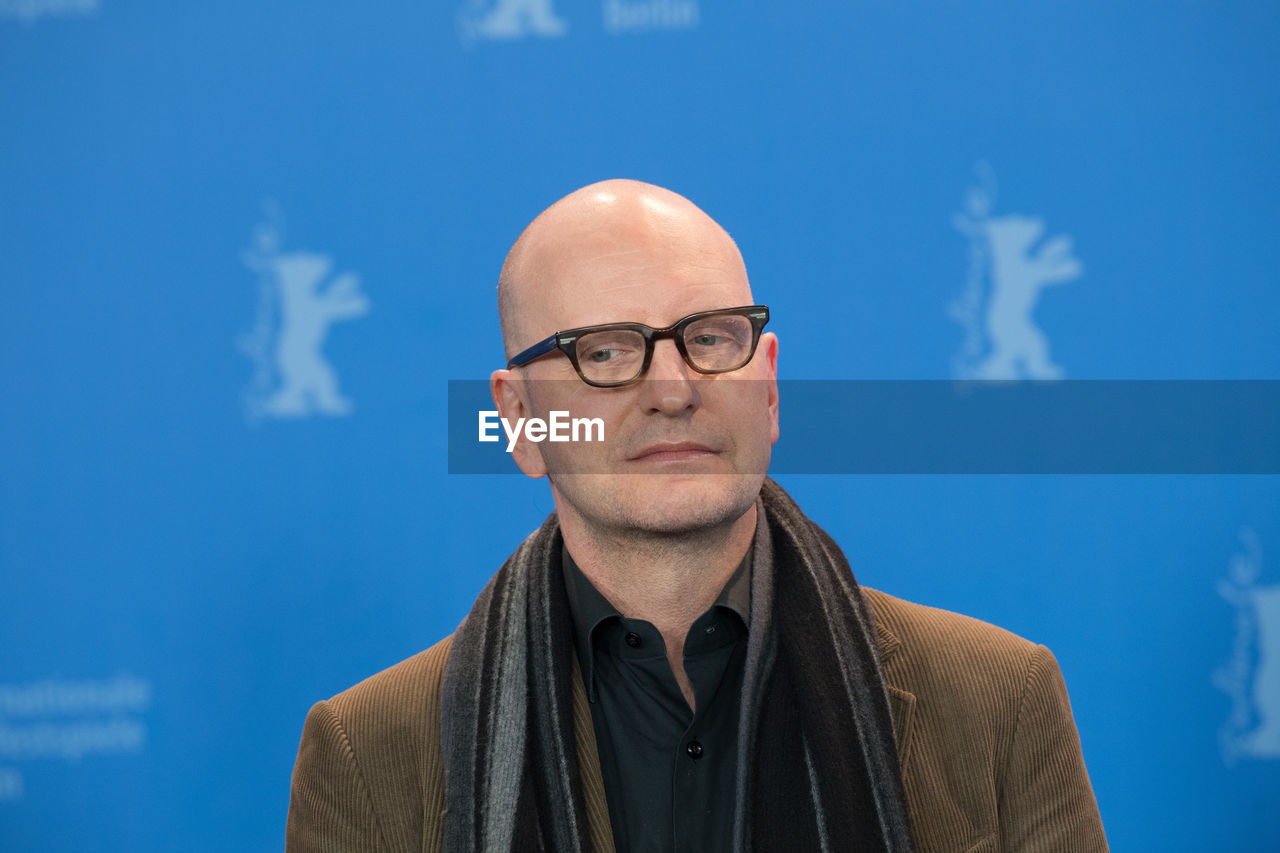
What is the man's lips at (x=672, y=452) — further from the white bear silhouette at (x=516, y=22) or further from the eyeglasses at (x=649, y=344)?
the white bear silhouette at (x=516, y=22)

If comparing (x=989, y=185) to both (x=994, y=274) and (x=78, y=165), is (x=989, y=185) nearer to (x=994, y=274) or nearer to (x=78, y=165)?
(x=994, y=274)

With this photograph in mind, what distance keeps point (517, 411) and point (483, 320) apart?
73 cm

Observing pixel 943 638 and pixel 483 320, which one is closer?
pixel 943 638

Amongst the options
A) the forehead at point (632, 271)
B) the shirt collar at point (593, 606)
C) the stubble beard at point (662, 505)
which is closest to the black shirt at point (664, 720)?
the shirt collar at point (593, 606)

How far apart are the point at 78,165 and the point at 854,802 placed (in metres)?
1.93

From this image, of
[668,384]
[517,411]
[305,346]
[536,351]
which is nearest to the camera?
[668,384]

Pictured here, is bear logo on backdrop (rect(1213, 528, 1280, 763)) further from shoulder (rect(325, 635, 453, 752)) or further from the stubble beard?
→ shoulder (rect(325, 635, 453, 752))

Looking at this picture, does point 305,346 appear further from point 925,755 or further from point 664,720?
point 925,755

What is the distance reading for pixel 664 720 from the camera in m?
1.48

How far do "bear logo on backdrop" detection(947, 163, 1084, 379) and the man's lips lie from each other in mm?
1031

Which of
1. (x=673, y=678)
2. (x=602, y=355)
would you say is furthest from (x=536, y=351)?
(x=673, y=678)

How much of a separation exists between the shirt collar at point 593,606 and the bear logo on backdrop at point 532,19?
1219 millimetres

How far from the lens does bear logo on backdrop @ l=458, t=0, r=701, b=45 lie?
231cm

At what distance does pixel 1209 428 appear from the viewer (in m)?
2.32
